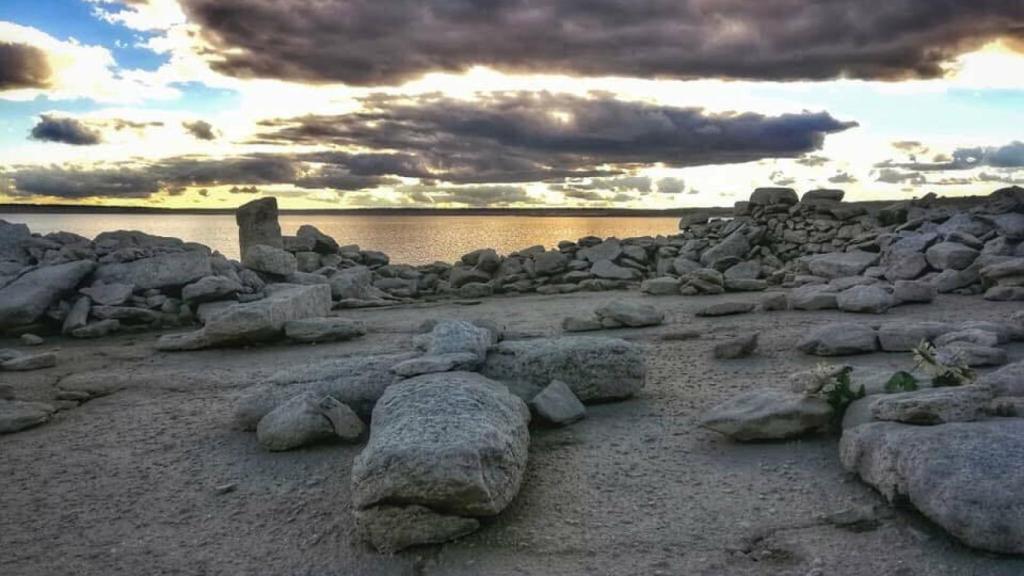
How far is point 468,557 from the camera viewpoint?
5.18 metres

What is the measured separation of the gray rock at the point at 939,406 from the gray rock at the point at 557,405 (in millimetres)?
2751

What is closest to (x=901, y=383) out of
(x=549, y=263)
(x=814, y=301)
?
(x=814, y=301)

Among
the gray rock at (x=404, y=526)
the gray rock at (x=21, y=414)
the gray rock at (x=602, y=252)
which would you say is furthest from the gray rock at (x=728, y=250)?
the gray rock at (x=404, y=526)

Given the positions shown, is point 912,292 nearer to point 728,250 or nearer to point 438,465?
point 728,250

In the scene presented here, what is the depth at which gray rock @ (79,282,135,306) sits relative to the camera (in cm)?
1523

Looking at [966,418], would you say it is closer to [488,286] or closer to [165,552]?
[165,552]

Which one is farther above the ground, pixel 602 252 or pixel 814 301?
pixel 602 252

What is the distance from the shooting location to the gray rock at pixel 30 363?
1141 centimetres

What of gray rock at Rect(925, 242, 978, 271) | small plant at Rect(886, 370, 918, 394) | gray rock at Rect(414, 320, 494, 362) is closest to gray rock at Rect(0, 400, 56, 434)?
gray rock at Rect(414, 320, 494, 362)

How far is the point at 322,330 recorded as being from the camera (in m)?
12.7

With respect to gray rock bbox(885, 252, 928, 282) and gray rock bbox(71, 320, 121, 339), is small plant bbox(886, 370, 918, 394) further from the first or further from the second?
gray rock bbox(71, 320, 121, 339)

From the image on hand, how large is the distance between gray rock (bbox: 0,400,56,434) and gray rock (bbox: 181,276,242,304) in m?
6.63

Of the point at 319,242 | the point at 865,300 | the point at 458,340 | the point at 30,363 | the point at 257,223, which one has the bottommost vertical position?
the point at 30,363

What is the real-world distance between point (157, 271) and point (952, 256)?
626 inches
